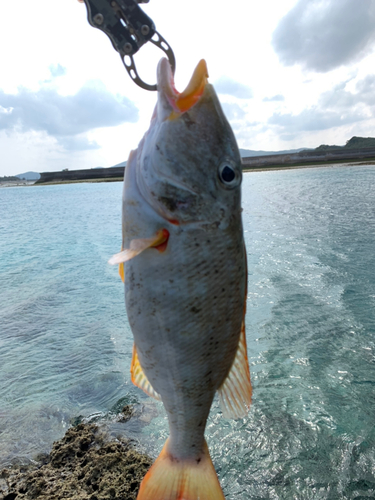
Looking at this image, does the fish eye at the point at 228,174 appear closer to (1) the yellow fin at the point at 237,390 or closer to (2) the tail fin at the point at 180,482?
(1) the yellow fin at the point at 237,390

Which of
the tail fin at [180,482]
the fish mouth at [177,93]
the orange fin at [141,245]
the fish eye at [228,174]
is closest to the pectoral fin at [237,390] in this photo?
the tail fin at [180,482]

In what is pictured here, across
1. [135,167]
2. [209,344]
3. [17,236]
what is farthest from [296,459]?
[17,236]

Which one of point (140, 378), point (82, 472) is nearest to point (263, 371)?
point (82, 472)

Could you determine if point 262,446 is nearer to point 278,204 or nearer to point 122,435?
point 122,435

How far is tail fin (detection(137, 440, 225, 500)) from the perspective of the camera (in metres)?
2.19

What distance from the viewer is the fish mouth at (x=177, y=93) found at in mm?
2014

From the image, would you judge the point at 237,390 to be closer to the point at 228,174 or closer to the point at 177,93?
the point at 228,174

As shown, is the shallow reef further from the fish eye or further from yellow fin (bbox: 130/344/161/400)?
the fish eye

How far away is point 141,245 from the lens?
1937 millimetres

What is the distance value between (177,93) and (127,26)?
808mm

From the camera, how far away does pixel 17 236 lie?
2344 cm

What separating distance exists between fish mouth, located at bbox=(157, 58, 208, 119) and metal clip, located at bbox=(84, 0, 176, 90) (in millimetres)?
438

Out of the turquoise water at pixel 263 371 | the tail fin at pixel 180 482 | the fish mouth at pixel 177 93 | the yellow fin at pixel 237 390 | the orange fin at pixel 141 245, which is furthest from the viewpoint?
the turquoise water at pixel 263 371

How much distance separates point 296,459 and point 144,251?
3.55 meters
